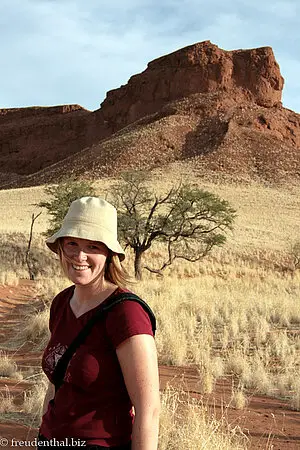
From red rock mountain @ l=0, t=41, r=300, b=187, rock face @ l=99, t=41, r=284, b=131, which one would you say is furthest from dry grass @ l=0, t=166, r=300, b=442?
rock face @ l=99, t=41, r=284, b=131

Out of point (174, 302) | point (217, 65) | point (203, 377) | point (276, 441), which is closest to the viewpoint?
point (276, 441)

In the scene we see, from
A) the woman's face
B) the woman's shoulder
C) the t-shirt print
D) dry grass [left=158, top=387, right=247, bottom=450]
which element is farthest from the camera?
dry grass [left=158, top=387, right=247, bottom=450]

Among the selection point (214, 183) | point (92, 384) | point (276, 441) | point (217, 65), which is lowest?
point (276, 441)

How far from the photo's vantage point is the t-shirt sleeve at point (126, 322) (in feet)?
7.64

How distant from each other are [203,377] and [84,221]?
4474 millimetres

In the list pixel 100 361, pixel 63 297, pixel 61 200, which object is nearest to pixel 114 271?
pixel 63 297

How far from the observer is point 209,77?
94.6 meters

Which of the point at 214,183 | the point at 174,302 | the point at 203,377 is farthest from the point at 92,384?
the point at 214,183

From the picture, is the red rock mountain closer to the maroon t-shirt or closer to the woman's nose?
the woman's nose

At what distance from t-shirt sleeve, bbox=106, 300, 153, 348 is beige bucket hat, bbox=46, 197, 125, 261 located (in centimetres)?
34

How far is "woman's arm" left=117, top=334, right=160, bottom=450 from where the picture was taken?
2.31 metres

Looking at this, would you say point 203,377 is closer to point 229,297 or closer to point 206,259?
point 229,297

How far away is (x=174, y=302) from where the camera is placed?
12836 millimetres

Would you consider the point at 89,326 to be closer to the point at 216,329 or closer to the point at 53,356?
the point at 53,356
